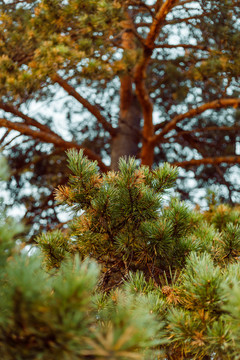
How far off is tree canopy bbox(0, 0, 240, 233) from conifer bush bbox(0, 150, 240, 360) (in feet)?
2.30

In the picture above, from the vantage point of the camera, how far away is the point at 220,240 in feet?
3.31

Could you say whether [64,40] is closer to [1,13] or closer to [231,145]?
[1,13]

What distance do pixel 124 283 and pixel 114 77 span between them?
8.56 feet

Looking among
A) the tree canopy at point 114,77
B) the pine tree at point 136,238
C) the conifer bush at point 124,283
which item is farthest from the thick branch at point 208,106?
the pine tree at point 136,238

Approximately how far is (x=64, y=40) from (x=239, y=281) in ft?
6.32

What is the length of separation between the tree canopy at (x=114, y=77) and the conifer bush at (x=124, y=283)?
70cm

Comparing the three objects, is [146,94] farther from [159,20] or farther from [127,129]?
[159,20]

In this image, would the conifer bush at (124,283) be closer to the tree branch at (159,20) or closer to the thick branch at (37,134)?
the tree branch at (159,20)

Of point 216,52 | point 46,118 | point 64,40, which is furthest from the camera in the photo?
point 46,118

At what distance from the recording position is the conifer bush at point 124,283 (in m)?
0.45

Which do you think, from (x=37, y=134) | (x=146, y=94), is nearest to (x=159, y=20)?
(x=146, y=94)

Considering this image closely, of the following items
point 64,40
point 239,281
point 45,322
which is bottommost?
point 45,322

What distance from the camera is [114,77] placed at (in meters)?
3.14

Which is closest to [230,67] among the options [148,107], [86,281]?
[148,107]
